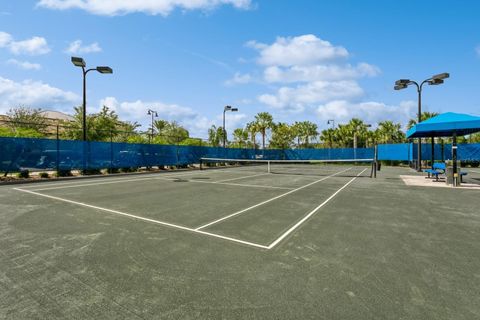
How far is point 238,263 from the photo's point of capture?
4.10 meters

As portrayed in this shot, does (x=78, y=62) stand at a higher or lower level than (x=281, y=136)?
higher

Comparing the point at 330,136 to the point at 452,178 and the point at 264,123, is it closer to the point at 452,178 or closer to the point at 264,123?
the point at 264,123

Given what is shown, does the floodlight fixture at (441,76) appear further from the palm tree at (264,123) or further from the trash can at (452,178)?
the palm tree at (264,123)

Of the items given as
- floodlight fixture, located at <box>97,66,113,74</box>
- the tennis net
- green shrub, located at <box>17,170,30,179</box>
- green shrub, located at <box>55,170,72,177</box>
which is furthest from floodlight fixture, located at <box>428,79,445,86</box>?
green shrub, located at <box>17,170,30,179</box>

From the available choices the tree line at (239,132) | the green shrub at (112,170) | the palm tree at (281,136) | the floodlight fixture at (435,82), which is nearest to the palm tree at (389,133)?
the tree line at (239,132)

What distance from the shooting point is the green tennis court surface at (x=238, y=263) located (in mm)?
2930

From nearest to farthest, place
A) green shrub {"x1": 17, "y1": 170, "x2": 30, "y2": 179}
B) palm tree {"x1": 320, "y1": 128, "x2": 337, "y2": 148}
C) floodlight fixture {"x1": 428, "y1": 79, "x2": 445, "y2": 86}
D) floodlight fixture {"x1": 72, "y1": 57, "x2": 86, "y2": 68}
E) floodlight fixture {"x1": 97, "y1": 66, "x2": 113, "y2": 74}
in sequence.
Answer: green shrub {"x1": 17, "y1": 170, "x2": 30, "y2": 179} < floodlight fixture {"x1": 72, "y1": 57, "x2": 86, "y2": 68} < floodlight fixture {"x1": 97, "y1": 66, "x2": 113, "y2": 74} < floodlight fixture {"x1": 428, "y1": 79, "x2": 445, "y2": 86} < palm tree {"x1": 320, "y1": 128, "x2": 337, "y2": 148}

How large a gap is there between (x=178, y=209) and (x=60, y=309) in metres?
5.06

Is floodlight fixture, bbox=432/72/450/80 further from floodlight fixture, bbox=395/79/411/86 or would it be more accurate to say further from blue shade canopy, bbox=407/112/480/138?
blue shade canopy, bbox=407/112/480/138

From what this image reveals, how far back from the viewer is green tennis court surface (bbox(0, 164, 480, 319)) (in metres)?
2.93

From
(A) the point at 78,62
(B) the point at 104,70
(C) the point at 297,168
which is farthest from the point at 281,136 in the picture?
(A) the point at 78,62

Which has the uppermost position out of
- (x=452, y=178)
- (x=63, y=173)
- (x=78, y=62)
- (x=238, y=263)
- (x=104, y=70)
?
(x=78, y=62)

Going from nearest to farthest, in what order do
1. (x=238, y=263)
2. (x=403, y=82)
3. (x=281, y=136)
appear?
1. (x=238, y=263)
2. (x=403, y=82)
3. (x=281, y=136)

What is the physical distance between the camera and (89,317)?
273cm
